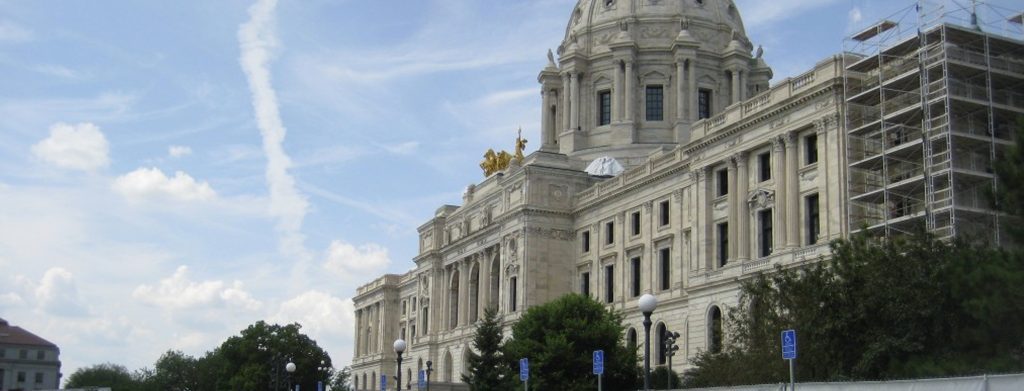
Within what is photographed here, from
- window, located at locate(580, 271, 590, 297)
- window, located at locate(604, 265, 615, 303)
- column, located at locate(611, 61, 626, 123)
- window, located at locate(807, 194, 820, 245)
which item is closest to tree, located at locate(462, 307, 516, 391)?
window, located at locate(604, 265, 615, 303)

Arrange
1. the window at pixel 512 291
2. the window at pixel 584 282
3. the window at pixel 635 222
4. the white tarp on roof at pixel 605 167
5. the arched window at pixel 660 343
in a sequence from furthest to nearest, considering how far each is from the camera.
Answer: the white tarp on roof at pixel 605 167, the window at pixel 512 291, the window at pixel 584 282, the window at pixel 635 222, the arched window at pixel 660 343

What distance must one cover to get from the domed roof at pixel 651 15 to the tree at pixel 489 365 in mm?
34073

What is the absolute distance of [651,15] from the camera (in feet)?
293

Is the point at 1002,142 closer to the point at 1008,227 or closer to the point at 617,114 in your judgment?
the point at 1008,227

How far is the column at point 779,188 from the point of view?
52.1 meters

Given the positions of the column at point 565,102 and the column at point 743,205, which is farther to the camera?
the column at point 565,102

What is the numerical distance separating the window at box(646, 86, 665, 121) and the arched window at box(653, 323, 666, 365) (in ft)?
81.9

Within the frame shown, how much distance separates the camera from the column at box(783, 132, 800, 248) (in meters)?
51.2

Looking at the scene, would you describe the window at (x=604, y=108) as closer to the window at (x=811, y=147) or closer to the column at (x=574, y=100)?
the column at (x=574, y=100)

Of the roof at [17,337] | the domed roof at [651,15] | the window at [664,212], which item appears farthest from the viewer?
the roof at [17,337]

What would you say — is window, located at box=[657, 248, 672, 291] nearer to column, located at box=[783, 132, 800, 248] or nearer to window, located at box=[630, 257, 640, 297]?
window, located at box=[630, 257, 640, 297]

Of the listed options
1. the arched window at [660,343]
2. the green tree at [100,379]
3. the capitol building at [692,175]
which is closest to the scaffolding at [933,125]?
the capitol building at [692,175]

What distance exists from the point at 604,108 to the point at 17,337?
96785mm

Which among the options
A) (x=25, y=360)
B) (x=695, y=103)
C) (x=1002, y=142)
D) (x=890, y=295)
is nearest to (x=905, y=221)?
(x=1002, y=142)
